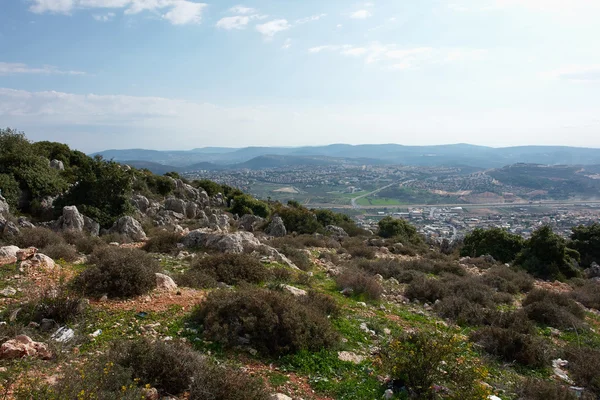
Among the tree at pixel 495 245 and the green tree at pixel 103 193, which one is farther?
the tree at pixel 495 245

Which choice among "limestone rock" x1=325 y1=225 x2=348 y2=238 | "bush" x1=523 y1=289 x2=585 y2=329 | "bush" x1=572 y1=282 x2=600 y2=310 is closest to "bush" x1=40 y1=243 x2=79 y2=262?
"bush" x1=523 y1=289 x2=585 y2=329

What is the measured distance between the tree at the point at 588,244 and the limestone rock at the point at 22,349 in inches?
1141

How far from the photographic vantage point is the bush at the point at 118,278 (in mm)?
7629

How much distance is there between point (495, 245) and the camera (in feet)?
78.7

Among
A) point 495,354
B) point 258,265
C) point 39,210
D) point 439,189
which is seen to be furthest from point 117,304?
point 439,189

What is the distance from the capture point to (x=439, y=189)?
355ft

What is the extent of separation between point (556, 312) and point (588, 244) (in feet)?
61.0

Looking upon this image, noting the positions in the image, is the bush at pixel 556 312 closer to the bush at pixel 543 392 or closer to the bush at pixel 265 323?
the bush at pixel 543 392

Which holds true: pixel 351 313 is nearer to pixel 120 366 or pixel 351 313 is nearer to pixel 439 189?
pixel 120 366

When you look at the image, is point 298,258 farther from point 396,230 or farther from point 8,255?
point 396,230

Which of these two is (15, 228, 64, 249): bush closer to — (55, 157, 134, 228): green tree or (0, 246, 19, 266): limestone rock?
(0, 246, 19, 266): limestone rock

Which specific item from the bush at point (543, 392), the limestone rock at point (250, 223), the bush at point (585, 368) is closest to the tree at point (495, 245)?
the limestone rock at point (250, 223)

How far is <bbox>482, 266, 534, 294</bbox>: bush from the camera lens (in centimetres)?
1377

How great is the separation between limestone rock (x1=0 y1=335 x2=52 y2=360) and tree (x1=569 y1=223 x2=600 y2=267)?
28979mm
